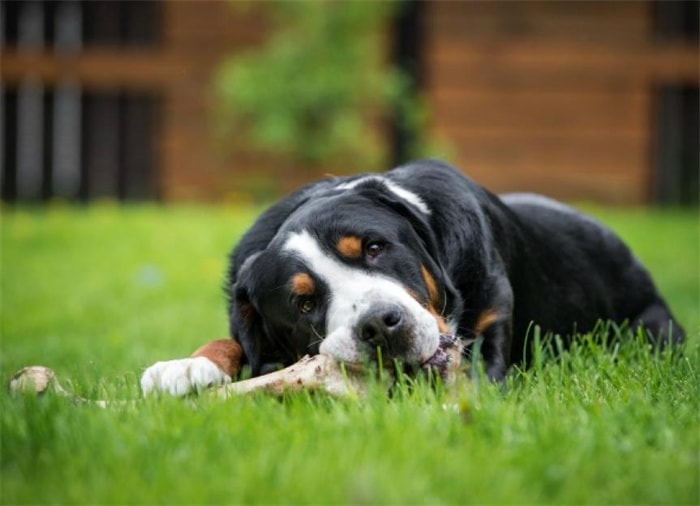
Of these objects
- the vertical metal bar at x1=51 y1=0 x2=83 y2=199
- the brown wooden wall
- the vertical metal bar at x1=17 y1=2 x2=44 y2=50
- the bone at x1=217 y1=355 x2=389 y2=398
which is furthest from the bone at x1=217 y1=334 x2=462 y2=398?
the vertical metal bar at x1=17 y1=2 x2=44 y2=50

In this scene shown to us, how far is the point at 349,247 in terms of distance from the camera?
133 inches

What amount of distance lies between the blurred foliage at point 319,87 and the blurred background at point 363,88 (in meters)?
0.02

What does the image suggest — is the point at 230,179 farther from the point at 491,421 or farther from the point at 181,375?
the point at 491,421

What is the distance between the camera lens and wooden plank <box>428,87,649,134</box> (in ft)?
41.4

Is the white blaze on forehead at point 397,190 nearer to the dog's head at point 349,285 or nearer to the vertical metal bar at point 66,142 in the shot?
the dog's head at point 349,285

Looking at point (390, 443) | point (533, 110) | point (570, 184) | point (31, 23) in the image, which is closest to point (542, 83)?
point (533, 110)

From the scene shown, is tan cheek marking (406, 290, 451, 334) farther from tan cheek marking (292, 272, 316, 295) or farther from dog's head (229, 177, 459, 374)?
tan cheek marking (292, 272, 316, 295)

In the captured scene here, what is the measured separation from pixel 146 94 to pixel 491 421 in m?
11.0

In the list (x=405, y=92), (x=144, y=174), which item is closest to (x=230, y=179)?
(x=144, y=174)

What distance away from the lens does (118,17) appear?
1288 centimetres

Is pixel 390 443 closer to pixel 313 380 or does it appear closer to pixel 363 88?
pixel 313 380

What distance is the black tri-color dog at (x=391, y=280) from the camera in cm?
318

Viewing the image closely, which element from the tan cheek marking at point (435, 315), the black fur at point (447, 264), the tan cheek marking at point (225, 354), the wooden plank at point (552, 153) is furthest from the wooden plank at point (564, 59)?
the tan cheek marking at point (435, 315)

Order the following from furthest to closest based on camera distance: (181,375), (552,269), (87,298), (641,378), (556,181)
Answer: (556,181)
(87,298)
(552,269)
(181,375)
(641,378)
